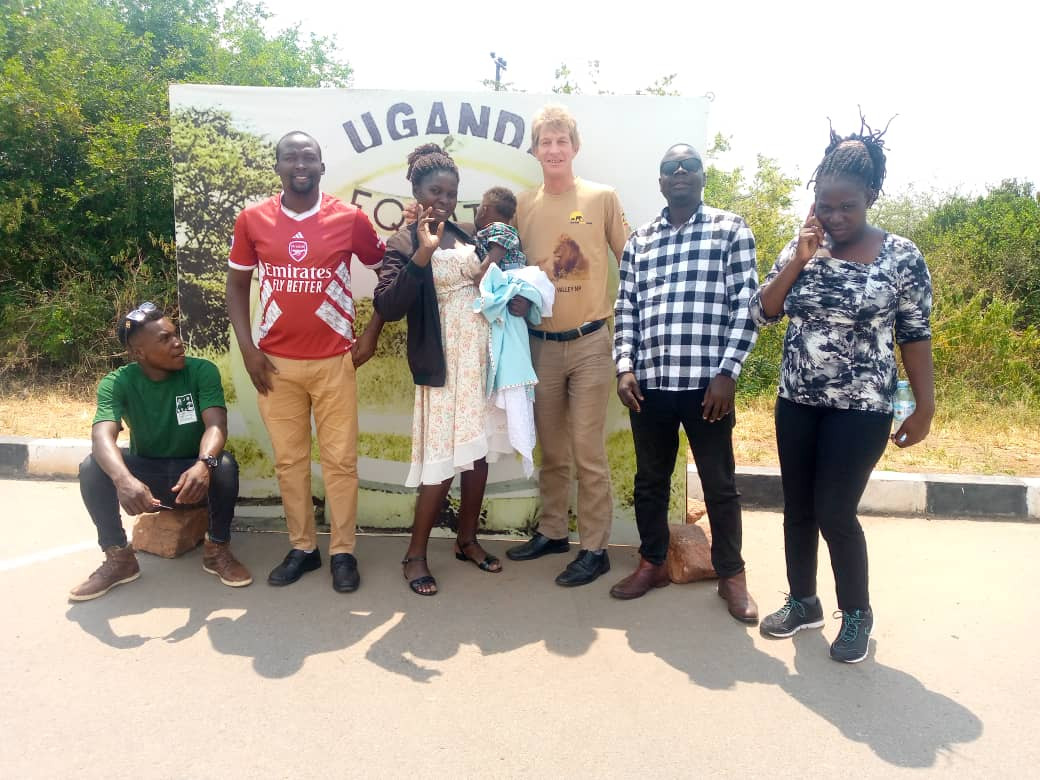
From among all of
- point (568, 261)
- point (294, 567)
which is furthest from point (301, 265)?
point (294, 567)

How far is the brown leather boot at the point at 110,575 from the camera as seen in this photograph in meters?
3.28

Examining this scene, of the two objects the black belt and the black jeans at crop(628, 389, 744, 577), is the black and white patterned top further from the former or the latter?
the black belt

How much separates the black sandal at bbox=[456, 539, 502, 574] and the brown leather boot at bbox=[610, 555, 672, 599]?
0.61 m

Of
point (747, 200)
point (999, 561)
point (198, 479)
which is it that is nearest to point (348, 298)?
point (198, 479)

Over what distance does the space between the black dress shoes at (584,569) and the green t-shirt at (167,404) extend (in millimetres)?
1821

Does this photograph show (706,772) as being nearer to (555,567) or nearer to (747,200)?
(555,567)

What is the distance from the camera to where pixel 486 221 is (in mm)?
3502

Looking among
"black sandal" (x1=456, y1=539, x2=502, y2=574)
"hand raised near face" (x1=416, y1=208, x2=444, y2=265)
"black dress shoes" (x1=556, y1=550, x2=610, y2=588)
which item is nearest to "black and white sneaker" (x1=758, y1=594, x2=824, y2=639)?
"black dress shoes" (x1=556, y1=550, x2=610, y2=588)

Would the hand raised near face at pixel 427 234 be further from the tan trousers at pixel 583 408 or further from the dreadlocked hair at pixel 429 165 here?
the tan trousers at pixel 583 408

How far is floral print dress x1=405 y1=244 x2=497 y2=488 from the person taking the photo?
337cm

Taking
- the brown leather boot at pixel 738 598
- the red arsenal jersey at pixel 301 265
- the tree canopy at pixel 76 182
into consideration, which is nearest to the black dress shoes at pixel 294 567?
the red arsenal jersey at pixel 301 265

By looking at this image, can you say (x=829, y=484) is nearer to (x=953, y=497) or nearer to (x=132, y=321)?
(x=953, y=497)

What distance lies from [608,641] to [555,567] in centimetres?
80

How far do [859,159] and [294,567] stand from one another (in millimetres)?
2927
